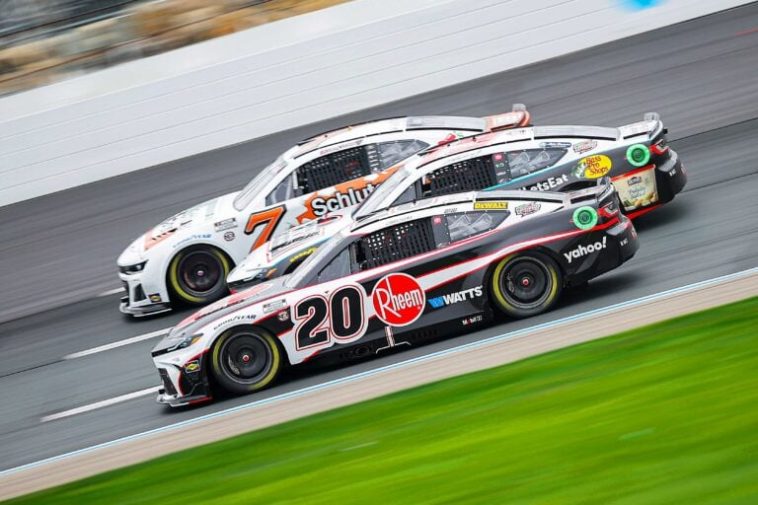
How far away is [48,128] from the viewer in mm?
19000

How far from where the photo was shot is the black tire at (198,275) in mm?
13008

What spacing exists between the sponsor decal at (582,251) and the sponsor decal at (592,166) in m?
1.65

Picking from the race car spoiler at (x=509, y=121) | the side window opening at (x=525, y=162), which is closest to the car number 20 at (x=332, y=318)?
the side window opening at (x=525, y=162)

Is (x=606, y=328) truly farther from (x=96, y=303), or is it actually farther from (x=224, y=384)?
(x=96, y=303)

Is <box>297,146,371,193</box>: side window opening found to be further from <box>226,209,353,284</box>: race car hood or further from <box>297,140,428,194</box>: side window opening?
<box>226,209,353,284</box>: race car hood

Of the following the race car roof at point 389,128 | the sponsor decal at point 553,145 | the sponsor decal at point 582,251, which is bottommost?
the sponsor decal at point 582,251

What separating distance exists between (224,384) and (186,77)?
1017cm

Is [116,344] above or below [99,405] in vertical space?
above

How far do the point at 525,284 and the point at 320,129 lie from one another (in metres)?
9.49

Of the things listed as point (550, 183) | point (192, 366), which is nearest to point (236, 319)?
point (192, 366)

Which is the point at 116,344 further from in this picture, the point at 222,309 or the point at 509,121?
the point at 509,121

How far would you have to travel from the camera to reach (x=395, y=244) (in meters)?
10.2

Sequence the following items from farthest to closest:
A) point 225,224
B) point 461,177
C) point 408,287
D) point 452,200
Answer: point 225,224 < point 461,177 < point 452,200 < point 408,287

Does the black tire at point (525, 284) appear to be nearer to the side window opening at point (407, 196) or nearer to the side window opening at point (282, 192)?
the side window opening at point (407, 196)
